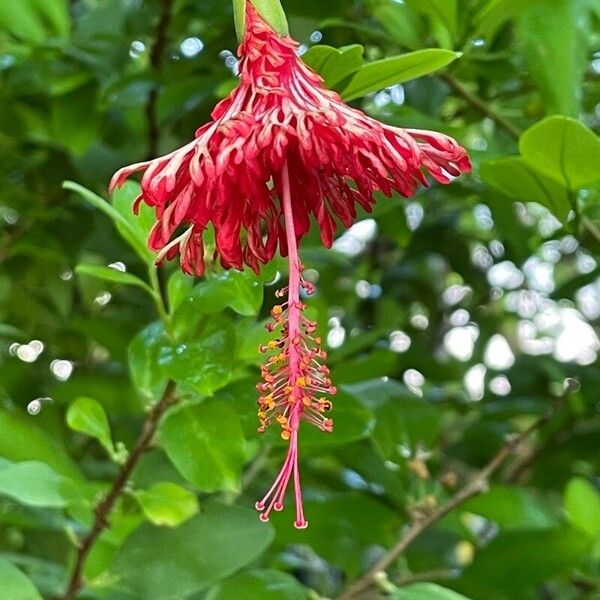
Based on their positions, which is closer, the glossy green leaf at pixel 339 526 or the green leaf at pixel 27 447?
the green leaf at pixel 27 447

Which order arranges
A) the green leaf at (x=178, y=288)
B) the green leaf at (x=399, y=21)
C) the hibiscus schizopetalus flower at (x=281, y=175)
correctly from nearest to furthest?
1. the hibiscus schizopetalus flower at (x=281, y=175)
2. the green leaf at (x=178, y=288)
3. the green leaf at (x=399, y=21)

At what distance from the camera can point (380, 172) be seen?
16.4 inches

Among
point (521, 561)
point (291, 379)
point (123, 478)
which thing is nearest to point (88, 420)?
point (123, 478)

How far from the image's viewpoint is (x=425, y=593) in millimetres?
554

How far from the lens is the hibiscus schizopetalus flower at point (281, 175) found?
0.41 m

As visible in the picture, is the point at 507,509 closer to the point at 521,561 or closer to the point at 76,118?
the point at 521,561

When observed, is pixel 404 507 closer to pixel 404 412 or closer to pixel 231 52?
pixel 404 412

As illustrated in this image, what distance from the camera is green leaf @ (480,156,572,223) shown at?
0.52 meters

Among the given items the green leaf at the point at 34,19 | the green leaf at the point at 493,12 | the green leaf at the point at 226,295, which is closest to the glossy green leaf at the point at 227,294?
the green leaf at the point at 226,295

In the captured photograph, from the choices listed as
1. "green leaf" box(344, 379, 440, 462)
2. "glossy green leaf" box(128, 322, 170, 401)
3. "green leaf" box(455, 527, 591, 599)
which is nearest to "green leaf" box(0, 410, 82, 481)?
"glossy green leaf" box(128, 322, 170, 401)

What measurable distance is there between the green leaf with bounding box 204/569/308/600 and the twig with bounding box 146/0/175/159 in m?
0.37

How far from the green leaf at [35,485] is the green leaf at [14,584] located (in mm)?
40

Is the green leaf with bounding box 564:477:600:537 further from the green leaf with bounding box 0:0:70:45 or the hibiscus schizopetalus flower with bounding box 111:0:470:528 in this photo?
the green leaf with bounding box 0:0:70:45

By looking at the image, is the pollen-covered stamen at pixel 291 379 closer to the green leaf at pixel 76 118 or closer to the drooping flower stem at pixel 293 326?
the drooping flower stem at pixel 293 326
